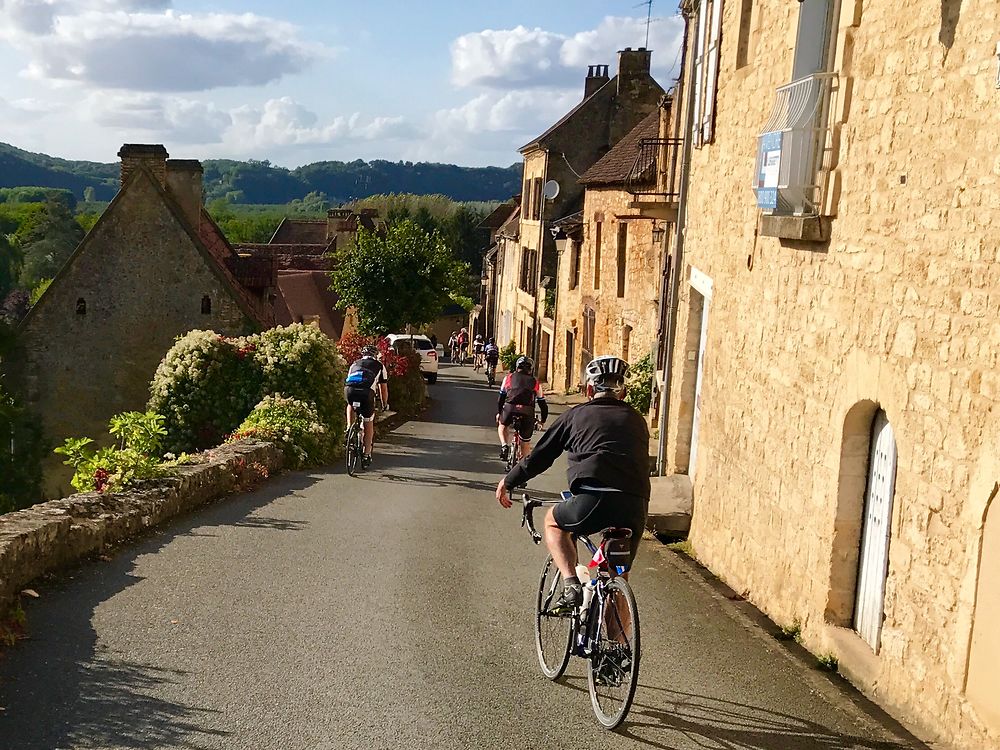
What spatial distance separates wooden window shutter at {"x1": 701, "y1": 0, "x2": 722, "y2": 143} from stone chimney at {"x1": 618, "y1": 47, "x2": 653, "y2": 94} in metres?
28.4

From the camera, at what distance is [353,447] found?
48.3ft

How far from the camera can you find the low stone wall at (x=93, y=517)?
698 centimetres

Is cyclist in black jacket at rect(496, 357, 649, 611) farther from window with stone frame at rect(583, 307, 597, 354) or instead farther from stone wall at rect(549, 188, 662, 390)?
window with stone frame at rect(583, 307, 597, 354)

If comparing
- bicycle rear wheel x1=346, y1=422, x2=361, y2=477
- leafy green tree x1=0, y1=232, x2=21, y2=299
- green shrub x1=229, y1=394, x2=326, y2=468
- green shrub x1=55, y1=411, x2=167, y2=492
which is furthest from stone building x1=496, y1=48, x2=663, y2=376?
leafy green tree x1=0, y1=232, x2=21, y2=299

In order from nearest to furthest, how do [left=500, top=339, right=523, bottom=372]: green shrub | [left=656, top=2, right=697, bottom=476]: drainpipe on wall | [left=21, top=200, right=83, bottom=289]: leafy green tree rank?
[left=656, top=2, right=697, bottom=476]: drainpipe on wall → [left=500, top=339, right=523, bottom=372]: green shrub → [left=21, top=200, right=83, bottom=289]: leafy green tree

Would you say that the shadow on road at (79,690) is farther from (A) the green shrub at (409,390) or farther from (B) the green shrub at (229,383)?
(A) the green shrub at (409,390)

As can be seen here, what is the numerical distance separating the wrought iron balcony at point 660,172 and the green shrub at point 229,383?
245 inches

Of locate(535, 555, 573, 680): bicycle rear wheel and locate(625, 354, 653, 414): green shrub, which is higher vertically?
locate(535, 555, 573, 680): bicycle rear wheel

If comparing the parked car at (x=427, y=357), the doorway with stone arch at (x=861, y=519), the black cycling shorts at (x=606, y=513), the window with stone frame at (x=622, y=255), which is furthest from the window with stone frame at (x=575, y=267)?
the black cycling shorts at (x=606, y=513)

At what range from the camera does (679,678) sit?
5.96 metres

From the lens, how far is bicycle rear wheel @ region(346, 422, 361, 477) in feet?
48.1

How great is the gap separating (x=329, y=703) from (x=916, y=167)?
13.6 feet

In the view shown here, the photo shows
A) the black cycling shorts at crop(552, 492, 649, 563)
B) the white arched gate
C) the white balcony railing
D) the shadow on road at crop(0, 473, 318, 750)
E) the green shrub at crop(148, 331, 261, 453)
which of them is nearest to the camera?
the shadow on road at crop(0, 473, 318, 750)

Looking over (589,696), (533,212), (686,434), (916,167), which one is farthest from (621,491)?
(533,212)
